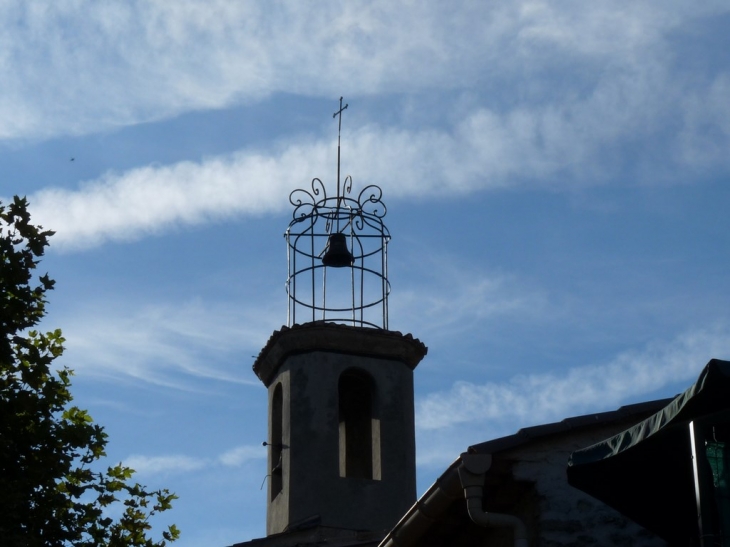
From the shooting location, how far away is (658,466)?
7871 millimetres

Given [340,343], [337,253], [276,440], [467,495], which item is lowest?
[467,495]

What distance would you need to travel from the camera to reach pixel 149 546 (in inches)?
467

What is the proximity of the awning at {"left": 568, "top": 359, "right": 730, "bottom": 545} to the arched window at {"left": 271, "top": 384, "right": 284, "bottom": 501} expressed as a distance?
8.84 m

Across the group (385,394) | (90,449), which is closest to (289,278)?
(385,394)

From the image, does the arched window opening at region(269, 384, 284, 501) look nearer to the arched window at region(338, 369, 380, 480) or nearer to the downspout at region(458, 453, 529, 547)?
the arched window at region(338, 369, 380, 480)

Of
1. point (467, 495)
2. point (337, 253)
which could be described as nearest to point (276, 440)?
point (337, 253)

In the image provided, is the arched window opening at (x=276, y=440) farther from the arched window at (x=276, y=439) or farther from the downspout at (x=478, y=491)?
the downspout at (x=478, y=491)

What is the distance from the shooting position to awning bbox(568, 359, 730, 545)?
22.9ft

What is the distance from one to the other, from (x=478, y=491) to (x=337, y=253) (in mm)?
8577

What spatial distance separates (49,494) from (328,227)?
6980 mm

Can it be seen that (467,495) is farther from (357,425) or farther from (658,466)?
(357,425)

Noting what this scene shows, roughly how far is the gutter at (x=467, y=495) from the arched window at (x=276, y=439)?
24.2ft

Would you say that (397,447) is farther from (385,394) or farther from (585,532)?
(585,532)

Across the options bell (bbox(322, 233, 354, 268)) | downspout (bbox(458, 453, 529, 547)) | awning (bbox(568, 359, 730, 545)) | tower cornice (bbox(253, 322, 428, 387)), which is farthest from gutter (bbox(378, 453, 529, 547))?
bell (bbox(322, 233, 354, 268))
